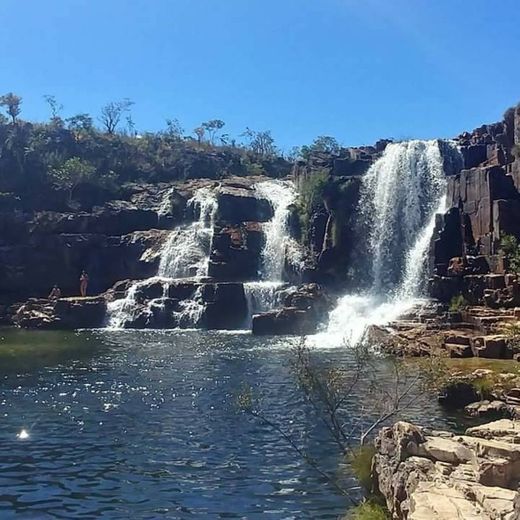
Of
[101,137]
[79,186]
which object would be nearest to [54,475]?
[79,186]

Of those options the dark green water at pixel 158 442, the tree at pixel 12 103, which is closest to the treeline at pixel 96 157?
the tree at pixel 12 103

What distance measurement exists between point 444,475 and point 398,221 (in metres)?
56.8

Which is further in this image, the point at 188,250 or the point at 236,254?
the point at 188,250

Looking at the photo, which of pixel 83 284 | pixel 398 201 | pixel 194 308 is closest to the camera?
pixel 194 308

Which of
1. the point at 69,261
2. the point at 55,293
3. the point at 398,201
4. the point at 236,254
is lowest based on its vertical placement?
the point at 55,293

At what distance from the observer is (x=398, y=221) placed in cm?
7038

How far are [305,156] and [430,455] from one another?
11567 centimetres

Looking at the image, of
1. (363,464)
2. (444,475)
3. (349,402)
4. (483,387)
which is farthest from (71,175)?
(444,475)

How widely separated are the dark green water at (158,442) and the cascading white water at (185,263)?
2182cm

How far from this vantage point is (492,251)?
5856cm

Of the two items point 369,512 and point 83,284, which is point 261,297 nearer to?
point 83,284

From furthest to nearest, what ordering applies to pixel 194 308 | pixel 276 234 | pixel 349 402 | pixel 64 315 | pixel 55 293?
pixel 276 234, pixel 55 293, pixel 64 315, pixel 194 308, pixel 349 402

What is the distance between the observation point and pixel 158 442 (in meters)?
23.5

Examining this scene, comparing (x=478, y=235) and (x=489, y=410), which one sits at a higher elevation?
(x=478, y=235)
